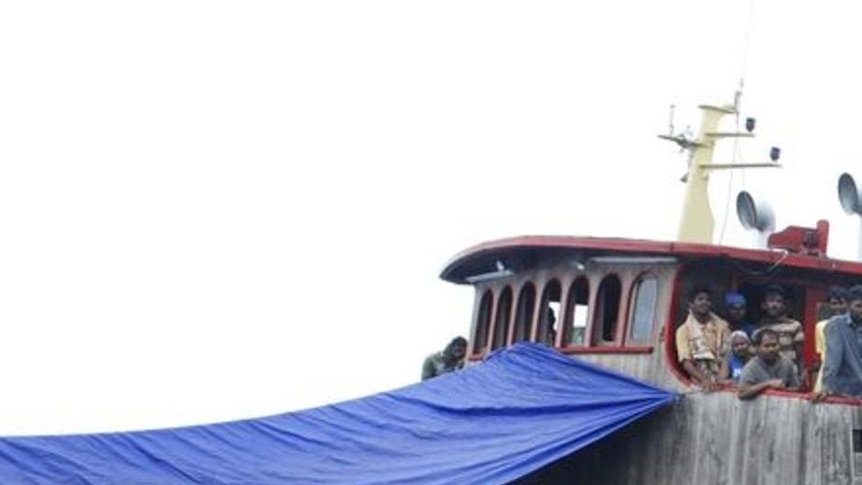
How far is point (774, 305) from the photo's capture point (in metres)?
14.1

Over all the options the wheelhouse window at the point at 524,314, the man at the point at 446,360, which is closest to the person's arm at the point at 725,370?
the wheelhouse window at the point at 524,314

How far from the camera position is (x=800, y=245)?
51.4ft

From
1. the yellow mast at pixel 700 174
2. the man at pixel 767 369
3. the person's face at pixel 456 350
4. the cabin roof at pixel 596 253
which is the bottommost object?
the person's face at pixel 456 350

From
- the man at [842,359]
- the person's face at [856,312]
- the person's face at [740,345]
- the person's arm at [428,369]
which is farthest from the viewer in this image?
the person's arm at [428,369]

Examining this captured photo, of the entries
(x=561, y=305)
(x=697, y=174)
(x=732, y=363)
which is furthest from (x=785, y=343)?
(x=697, y=174)

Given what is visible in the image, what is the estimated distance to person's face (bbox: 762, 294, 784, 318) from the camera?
1410cm

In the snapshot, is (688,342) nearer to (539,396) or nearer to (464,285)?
(539,396)

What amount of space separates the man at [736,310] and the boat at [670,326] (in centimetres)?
19

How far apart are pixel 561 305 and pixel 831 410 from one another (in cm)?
426

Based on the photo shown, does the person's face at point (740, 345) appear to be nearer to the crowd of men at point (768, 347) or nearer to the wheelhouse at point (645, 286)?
the crowd of men at point (768, 347)

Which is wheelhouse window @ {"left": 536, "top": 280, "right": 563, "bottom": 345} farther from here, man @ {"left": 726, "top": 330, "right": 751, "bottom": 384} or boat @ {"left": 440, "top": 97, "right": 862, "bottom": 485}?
man @ {"left": 726, "top": 330, "right": 751, "bottom": 384}

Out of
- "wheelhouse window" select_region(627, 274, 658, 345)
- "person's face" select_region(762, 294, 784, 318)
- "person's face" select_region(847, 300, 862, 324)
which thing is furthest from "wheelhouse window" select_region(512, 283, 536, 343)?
"person's face" select_region(847, 300, 862, 324)

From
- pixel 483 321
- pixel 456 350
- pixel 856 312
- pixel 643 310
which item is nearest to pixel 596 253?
pixel 643 310

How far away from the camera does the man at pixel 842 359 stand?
487 inches
